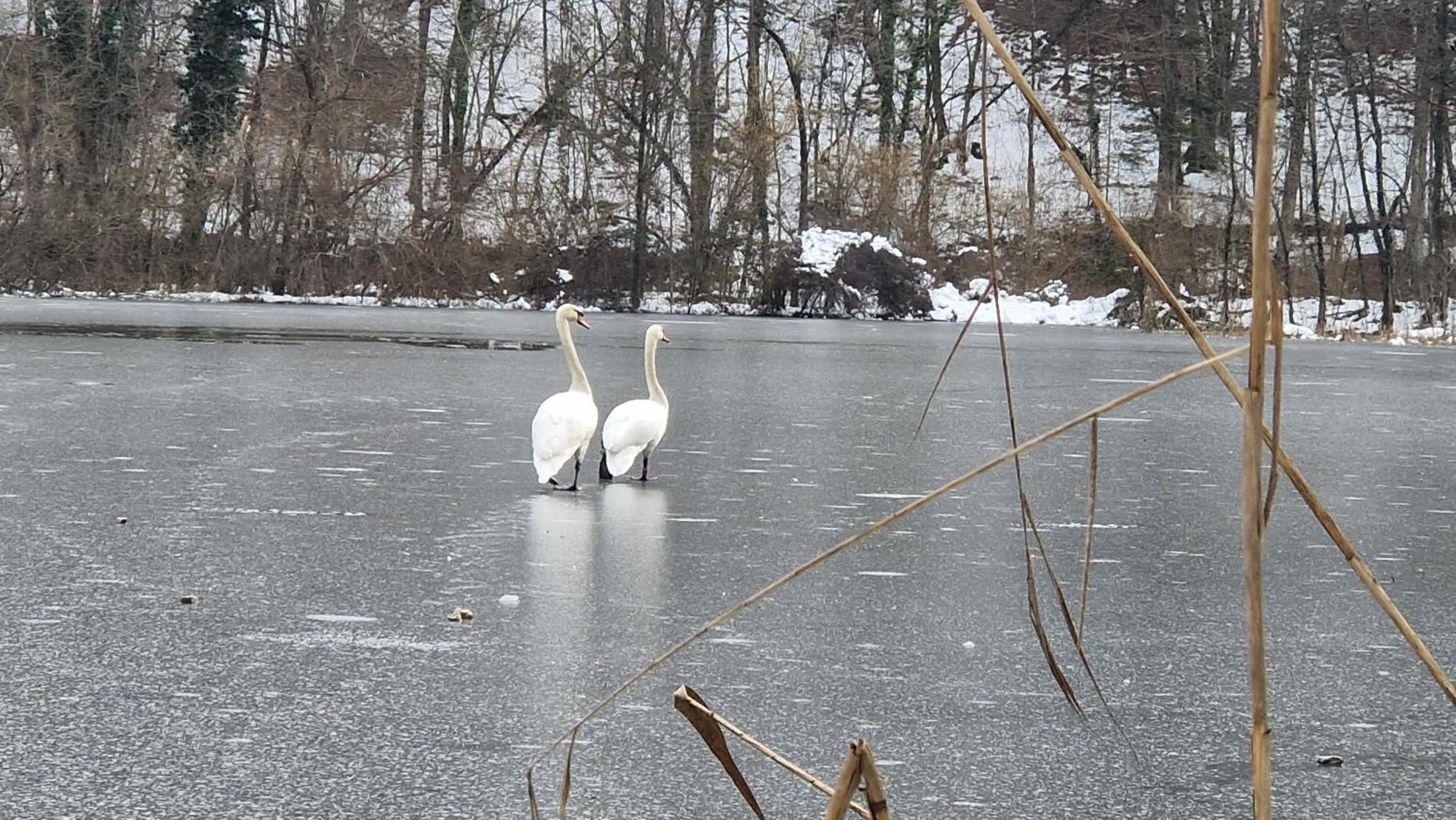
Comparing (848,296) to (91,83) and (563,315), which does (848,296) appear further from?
(563,315)

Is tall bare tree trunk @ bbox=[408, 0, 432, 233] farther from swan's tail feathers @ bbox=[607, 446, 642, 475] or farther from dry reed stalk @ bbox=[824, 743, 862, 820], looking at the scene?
dry reed stalk @ bbox=[824, 743, 862, 820]

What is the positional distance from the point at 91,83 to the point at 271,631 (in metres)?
34.1

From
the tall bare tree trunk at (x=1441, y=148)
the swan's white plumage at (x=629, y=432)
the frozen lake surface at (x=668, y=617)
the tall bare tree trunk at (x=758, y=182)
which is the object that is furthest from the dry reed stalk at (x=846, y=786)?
the tall bare tree trunk at (x=758, y=182)

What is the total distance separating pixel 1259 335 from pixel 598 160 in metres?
35.5

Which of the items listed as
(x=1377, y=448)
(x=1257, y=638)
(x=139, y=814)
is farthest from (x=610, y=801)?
(x=1377, y=448)

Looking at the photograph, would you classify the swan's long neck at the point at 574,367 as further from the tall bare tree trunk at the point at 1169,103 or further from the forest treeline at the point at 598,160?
the tall bare tree trunk at the point at 1169,103

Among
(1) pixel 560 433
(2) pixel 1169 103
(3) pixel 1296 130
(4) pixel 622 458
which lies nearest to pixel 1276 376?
(1) pixel 560 433

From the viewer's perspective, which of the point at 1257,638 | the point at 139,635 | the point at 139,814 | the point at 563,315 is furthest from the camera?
the point at 563,315

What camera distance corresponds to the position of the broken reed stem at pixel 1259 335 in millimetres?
970

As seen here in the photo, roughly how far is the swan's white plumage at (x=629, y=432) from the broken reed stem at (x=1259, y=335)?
724 centimetres

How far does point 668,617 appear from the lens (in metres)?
4.97

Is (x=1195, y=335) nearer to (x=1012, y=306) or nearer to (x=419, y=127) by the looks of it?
(x=1012, y=306)

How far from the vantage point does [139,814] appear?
3051mm

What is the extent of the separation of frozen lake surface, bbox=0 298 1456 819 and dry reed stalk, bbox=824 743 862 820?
6.75ft
